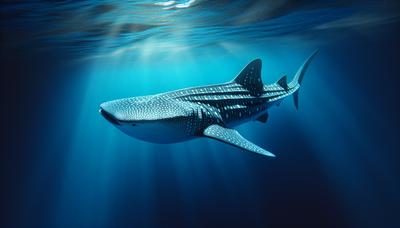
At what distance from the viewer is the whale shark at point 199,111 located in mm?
3521

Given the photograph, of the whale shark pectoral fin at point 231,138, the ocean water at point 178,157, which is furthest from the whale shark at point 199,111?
the ocean water at point 178,157

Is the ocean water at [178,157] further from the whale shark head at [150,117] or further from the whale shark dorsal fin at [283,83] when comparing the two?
the whale shark head at [150,117]

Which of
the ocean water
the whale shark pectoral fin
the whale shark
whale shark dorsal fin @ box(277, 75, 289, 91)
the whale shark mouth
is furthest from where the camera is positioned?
the ocean water

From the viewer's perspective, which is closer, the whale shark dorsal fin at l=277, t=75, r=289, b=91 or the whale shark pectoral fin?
the whale shark pectoral fin

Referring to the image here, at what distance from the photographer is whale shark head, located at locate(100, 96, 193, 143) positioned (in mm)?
3348

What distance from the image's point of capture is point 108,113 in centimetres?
331

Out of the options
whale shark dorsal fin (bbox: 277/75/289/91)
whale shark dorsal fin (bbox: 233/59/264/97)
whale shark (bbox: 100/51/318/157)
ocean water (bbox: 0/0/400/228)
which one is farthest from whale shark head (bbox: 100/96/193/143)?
ocean water (bbox: 0/0/400/228)

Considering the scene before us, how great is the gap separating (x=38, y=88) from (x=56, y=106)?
2511 mm

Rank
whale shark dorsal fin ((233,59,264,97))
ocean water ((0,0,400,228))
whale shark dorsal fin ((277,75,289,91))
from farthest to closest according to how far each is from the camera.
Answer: ocean water ((0,0,400,228)) < whale shark dorsal fin ((277,75,289,91)) < whale shark dorsal fin ((233,59,264,97))

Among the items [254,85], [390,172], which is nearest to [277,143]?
[390,172]

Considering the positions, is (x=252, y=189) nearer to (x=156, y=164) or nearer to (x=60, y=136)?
(x=156, y=164)

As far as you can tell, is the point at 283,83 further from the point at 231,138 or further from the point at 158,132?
the point at 158,132

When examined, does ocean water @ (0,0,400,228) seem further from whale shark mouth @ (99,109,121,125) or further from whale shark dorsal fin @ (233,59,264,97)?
whale shark mouth @ (99,109,121,125)

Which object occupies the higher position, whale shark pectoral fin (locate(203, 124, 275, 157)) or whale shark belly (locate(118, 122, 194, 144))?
whale shark belly (locate(118, 122, 194, 144))
